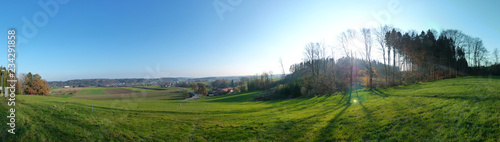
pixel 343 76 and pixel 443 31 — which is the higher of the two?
pixel 443 31

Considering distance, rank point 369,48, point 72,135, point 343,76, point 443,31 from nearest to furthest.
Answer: point 72,135
point 369,48
point 343,76
point 443,31

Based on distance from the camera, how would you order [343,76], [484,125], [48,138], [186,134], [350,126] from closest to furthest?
[484,125] < [48,138] < [350,126] < [186,134] < [343,76]

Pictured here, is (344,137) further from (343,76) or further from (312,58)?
(312,58)

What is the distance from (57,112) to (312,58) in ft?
164

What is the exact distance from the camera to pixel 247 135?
1258cm

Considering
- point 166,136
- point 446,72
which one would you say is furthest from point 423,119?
point 446,72

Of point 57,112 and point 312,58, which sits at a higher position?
point 312,58

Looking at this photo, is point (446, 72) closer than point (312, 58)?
Yes

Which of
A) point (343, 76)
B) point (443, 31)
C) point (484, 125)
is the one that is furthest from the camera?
point (443, 31)

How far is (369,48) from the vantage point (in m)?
37.5

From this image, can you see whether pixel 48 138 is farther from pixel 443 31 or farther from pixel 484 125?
pixel 443 31

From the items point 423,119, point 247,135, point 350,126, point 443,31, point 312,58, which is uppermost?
point 443,31

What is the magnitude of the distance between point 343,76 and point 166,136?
140 ft

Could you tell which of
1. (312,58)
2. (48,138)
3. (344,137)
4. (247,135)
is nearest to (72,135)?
(48,138)
